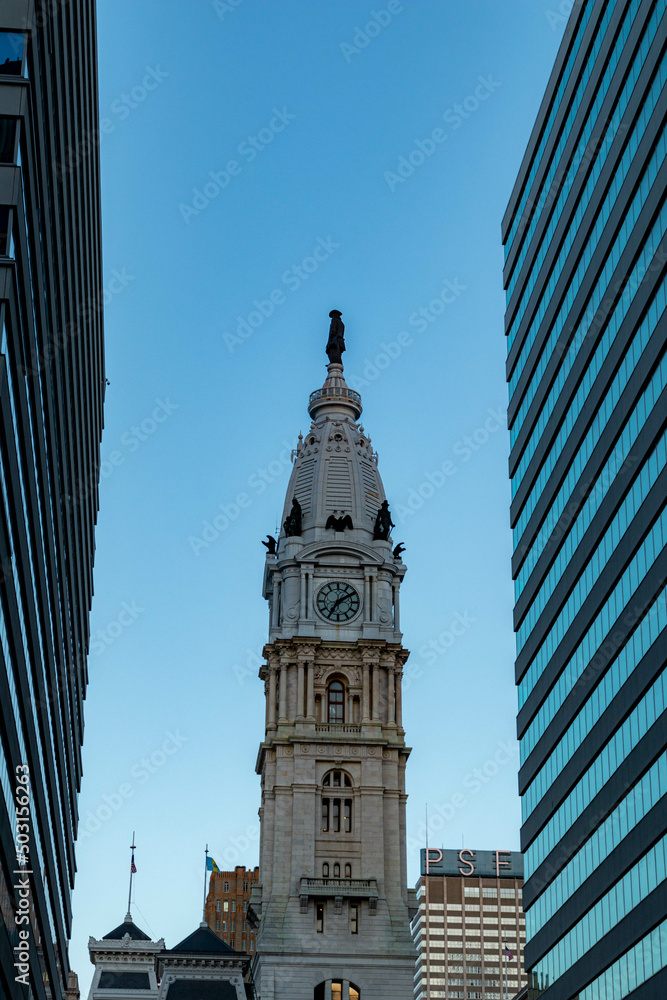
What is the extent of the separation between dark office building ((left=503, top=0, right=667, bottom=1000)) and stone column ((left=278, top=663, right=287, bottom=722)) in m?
40.2

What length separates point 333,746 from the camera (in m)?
124

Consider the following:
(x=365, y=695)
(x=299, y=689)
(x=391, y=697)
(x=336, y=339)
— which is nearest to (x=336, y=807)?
(x=365, y=695)

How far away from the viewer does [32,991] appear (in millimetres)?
62344

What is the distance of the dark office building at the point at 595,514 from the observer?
60.5 metres

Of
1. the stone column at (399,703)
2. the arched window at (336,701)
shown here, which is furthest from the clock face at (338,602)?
the stone column at (399,703)

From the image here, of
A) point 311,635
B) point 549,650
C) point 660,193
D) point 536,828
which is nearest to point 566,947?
point 536,828

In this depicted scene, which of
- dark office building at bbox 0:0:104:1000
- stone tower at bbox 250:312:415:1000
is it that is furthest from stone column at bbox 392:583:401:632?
dark office building at bbox 0:0:104:1000

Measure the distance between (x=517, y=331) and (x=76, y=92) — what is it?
4115 centimetres

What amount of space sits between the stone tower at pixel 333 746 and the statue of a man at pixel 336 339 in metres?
10.5

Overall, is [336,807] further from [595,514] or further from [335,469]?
[595,514]

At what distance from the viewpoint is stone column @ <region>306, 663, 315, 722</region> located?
12450 centimetres

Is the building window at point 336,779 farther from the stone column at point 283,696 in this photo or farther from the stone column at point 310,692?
the stone column at point 283,696

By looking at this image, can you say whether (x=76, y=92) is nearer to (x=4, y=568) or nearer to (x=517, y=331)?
(x=4, y=568)

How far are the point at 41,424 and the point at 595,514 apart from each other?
93.0ft
